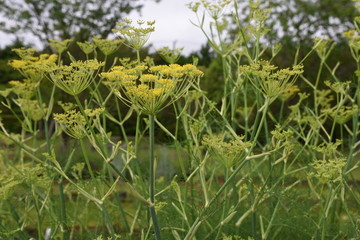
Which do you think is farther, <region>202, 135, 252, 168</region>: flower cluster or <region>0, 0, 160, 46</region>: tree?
<region>0, 0, 160, 46</region>: tree

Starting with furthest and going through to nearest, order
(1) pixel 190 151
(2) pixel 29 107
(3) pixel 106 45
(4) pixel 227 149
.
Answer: (2) pixel 29 107 → (3) pixel 106 45 → (1) pixel 190 151 → (4) pixel 227 149

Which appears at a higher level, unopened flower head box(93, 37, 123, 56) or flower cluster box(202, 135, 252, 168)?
unopened flower head box(93, 37, 123, 56)

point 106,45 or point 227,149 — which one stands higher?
point 106,45

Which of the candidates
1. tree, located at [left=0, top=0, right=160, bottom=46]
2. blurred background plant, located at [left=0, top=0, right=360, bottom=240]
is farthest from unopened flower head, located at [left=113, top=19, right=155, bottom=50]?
tree, located at [left=0, top=0, right=160, bottom=46]

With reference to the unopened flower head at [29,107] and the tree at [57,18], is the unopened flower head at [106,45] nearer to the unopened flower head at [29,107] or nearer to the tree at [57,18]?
the unopened flower head at [29,107]

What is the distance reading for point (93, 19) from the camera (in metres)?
16.9

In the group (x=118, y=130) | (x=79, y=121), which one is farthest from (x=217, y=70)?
(x=79, y=121)

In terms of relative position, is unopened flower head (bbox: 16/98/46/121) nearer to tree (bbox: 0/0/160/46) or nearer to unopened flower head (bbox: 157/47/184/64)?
unopened flower head (bbox: 157/47/184/64)

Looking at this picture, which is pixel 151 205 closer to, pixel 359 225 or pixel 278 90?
pixel 278 90

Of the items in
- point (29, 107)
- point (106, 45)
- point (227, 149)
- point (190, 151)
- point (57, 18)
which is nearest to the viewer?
point (227, 149)

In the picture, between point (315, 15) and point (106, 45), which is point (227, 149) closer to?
point (106, 45)

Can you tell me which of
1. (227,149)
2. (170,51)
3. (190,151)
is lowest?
(190,151)

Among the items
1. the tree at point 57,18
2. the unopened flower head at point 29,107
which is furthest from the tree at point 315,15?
the unopened flower head at point 29,107

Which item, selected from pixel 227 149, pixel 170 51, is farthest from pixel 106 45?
pixel 227 149
